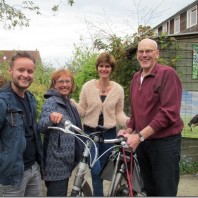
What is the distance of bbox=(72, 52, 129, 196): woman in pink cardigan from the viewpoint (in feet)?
14.0

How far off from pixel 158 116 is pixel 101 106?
124cm

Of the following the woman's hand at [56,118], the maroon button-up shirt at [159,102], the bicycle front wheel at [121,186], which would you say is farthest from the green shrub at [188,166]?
the woman's hand at [56,118]

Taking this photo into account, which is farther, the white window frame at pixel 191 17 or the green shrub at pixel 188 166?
the white window frame at pixel 191 17

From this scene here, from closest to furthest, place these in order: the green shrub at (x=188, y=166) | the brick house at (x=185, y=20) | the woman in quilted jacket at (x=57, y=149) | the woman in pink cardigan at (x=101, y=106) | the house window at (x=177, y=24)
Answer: the woman in quilted jacket at (x=57, y=149) → the woman in pink cardigan at (x=101, y=106) → the green shrub at (x=188, y=166) → the brick house at (x=185, y=20) → the house window at (x=177, y=24)

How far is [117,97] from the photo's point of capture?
4.35 m

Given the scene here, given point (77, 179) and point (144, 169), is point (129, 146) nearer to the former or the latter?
point (77, 179)

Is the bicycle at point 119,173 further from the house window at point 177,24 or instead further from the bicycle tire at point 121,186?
the house window at point 177,24

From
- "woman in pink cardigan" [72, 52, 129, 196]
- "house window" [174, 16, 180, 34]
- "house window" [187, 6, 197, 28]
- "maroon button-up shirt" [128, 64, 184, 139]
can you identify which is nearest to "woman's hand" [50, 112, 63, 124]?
"maroon button-up shirt" [128, 64, 184, 139]

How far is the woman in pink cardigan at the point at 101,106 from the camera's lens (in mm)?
4266

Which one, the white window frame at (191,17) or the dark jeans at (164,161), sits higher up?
the white window frame at (191,17)

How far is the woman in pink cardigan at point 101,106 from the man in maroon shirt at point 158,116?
78cm

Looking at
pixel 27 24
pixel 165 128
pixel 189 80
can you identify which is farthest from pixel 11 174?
pixel 27 24

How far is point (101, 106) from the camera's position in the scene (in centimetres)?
429

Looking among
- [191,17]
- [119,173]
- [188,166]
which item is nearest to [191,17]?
[191,17]
